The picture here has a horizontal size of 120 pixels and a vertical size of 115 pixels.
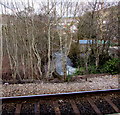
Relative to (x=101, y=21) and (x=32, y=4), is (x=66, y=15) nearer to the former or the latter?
(x=32, y=4)

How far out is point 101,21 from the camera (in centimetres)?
745

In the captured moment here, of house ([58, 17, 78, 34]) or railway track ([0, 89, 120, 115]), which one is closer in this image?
railway track ([0, 89, 120, 115])

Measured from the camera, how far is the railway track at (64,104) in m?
2.51

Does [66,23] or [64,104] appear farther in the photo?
[66,23]

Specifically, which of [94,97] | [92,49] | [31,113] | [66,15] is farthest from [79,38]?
[31,113]

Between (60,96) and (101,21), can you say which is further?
(101,21)

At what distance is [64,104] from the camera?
9.02 ft

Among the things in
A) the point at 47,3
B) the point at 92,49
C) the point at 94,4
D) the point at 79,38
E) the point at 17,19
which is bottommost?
the point at 92,49

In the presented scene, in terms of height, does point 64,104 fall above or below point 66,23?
below

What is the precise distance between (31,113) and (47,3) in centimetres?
453

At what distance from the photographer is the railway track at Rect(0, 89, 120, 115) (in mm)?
2510

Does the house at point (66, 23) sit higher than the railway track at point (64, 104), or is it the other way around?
the house at point (66, 23)

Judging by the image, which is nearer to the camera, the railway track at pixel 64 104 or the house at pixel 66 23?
the railway track at pixel 64 104

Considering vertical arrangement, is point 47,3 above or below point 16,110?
above
